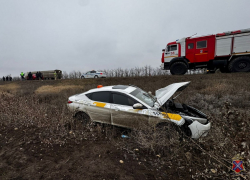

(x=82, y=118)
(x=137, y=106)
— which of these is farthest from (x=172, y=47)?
(x=82, y=118)

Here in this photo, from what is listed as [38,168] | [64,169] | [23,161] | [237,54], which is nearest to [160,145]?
[64,169]

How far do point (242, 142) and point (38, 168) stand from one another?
333cm

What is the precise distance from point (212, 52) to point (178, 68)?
252cm

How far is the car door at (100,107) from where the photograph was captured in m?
3.84

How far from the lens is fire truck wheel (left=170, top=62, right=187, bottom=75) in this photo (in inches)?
389

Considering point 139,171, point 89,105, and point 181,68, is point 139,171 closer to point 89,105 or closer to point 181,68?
point 89,105

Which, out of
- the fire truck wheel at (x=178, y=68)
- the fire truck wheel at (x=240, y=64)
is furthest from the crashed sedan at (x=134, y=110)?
the fire truck wheel at (x=240, y=64)

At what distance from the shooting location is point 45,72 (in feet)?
85.8

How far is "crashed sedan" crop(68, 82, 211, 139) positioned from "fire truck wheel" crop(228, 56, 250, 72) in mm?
7977

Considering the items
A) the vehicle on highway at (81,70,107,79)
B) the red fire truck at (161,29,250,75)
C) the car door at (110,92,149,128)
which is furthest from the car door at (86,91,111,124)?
the vehicle on highway at (81,70,107,79)

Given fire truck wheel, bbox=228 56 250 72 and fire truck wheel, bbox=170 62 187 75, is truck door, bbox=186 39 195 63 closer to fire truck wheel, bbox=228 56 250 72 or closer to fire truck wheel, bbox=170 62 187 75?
fire truck wheel, bbox=170 62 187 75

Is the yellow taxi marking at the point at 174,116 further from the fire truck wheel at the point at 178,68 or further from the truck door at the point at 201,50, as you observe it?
the truck door at the point at 201,50

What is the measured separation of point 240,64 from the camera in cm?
897

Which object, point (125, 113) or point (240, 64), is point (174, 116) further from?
point (240, 64)
